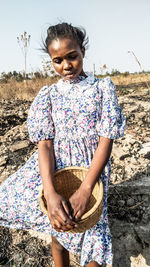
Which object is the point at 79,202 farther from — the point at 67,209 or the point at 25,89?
the point at 25,89

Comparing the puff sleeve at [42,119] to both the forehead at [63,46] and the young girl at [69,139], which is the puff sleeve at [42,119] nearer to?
the young girl at [69,139]

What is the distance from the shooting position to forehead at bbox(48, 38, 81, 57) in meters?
1.22

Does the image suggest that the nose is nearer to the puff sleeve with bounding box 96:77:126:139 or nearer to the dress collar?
the dress collar

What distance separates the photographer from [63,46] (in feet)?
3.99

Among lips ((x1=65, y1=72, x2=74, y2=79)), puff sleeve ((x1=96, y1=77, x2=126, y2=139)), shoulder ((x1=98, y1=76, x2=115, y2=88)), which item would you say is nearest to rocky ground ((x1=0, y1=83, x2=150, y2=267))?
puff sleeve ((x1=96, y1=77, x2=126, y2=139))

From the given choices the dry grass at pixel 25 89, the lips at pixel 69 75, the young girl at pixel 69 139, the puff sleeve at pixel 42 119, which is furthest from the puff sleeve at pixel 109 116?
the dry grass at pixel 25 89

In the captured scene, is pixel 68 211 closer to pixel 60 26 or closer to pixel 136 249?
pixel 136 249

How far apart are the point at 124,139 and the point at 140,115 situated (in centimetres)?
82

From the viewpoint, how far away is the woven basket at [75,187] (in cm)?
103

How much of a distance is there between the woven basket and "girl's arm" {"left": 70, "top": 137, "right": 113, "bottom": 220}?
0.04 meters

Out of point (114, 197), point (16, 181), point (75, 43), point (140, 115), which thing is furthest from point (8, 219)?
point (140, 115)

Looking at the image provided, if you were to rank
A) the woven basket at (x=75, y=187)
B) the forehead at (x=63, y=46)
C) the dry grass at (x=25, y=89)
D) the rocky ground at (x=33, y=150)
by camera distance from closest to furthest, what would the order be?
the woven basket at (x=75, y=187), the forehead at (x=63, y=46), the rocky ground at (x=33, y=150), the dry grass at (x=25, y=89)

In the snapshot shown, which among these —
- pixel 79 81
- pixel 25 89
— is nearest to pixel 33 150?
pixel 79 81

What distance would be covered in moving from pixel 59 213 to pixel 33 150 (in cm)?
163
